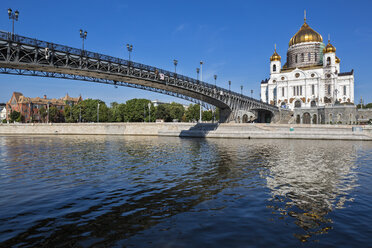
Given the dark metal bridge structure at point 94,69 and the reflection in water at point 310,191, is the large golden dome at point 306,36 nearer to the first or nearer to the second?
the dark metal bridge structure at point 94,69

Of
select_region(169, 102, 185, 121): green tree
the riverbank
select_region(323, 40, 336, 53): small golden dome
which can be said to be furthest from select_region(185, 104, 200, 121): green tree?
select_region(323, 40, 336, 53): small golden dome

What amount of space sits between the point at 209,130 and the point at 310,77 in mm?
60705

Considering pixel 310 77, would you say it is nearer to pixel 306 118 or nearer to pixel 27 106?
pixel 306 118

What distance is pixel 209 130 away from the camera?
5919 cm

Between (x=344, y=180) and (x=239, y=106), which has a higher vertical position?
(x=239, y=106)

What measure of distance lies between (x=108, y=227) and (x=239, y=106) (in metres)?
63.4

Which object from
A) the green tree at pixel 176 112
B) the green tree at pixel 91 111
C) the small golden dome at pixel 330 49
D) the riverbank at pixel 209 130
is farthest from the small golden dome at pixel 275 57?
the green tree at pixel 91 111

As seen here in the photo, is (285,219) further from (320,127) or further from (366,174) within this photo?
(320,127)

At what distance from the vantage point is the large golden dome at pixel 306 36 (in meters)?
105

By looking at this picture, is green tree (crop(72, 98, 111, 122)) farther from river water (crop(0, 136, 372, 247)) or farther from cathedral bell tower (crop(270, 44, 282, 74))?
river water (crop(0, 136, 372, 247))

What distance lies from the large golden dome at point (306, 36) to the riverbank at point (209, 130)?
67048 millimetres

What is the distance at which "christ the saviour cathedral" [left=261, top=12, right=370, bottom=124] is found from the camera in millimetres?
96000

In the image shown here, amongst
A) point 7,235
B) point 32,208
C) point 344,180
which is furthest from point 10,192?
point 344,180

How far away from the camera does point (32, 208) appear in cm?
961
